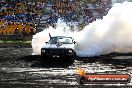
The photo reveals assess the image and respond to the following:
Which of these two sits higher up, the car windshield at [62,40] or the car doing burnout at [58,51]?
the car windshield at [62,40]

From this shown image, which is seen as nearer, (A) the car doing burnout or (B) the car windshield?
(A) the car doing burnout

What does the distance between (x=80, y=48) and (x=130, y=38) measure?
3.38m

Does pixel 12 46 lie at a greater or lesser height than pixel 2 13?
lesser

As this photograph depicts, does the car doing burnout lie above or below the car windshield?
below

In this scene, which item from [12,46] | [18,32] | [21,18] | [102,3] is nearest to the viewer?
[12,46]

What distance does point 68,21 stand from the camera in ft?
130

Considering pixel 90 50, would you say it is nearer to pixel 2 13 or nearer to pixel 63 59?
pixel 63 59

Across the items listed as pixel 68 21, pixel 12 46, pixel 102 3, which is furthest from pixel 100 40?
pixel 102 3

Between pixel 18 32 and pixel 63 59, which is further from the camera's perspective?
pixel 18 32

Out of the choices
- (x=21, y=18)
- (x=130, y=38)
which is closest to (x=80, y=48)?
(x=130, y=38)

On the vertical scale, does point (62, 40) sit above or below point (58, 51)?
above

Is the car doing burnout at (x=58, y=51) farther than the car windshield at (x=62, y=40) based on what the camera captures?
No

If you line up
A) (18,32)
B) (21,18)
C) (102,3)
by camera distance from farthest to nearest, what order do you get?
(102,3)
(21,18)
(18,32)

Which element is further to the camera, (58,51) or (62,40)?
(62,40)
